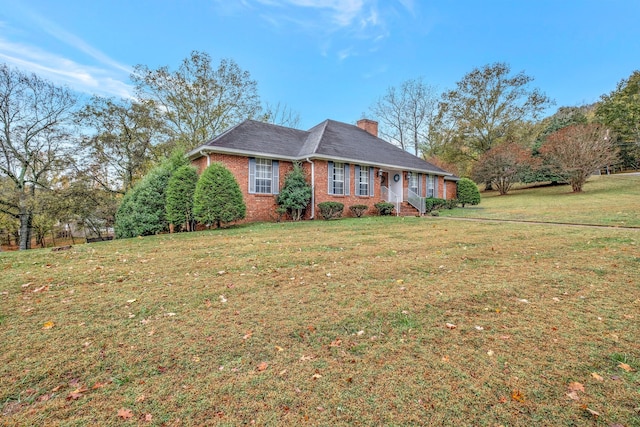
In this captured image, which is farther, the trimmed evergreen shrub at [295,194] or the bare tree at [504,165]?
the bare tree at [504,165]

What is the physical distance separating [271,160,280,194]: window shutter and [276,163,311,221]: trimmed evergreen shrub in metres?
0.34

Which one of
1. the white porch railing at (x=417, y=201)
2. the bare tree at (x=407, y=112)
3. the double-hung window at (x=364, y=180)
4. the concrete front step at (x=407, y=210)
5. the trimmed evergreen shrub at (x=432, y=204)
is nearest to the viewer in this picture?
the double-hung window at (x=364, y=180)

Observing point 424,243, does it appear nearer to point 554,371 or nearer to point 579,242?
point 579,242

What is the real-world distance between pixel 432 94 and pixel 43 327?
3677 centimetres

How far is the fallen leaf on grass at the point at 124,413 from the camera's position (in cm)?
192

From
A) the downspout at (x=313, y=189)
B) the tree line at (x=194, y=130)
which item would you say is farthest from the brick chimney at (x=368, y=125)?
the tree line at (x=194, y=130)

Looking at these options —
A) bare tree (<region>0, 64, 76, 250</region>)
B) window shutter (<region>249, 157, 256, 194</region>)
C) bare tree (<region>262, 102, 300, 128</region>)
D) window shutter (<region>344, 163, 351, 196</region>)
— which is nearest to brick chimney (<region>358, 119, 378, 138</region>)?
window shutter (<region>344, 163, 351, 196</region>)

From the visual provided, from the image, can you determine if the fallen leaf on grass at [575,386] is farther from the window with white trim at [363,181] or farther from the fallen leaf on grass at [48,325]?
the window with white trim at [363,181]

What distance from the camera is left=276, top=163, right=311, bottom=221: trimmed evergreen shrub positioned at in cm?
1412

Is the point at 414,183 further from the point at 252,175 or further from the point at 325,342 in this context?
the point at 325,342

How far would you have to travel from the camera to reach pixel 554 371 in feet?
7.70

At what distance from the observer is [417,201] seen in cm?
1770

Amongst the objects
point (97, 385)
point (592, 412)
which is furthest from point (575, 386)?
point (97, 385)

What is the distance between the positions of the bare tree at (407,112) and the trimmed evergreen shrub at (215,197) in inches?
1058
